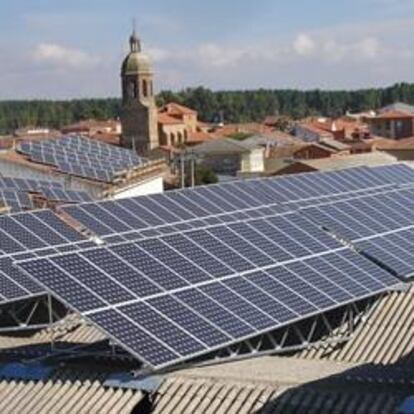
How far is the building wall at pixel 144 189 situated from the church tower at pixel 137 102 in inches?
1440

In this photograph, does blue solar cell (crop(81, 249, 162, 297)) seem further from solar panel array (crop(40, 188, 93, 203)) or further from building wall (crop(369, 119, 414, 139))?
building wall (crop(369, 119, 414, 139))

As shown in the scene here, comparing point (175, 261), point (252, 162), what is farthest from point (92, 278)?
point (252, 162)

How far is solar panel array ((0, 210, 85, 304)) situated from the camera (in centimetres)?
1880

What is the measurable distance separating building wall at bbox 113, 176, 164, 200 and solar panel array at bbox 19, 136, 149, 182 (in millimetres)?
960

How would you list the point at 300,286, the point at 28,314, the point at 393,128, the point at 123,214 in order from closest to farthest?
the point at 300,286 → the point at 28,314 → the point at 123,214 → the point at 393,128

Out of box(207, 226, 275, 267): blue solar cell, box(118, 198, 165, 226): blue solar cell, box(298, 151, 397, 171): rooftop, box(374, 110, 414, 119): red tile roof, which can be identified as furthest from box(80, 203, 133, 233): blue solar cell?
box(374, 110, 414, 119): red tile roof

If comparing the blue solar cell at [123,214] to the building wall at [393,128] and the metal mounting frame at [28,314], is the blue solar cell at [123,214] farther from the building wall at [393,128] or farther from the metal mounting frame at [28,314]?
the building wall at [393,128]

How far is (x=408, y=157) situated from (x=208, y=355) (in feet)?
197

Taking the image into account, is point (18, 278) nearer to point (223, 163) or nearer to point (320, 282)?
point (320, 282)

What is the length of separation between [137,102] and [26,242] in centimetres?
6708

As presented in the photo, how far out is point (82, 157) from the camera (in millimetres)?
48688

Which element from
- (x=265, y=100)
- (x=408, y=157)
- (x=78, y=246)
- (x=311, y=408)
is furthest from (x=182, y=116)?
(x=311, y=408)

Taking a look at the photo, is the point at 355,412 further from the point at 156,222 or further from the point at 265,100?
the point at 265,100

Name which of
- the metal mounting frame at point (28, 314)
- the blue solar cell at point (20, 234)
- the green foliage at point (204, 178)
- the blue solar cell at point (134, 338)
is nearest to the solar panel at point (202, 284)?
the blue solar cell at point (134, 338)
